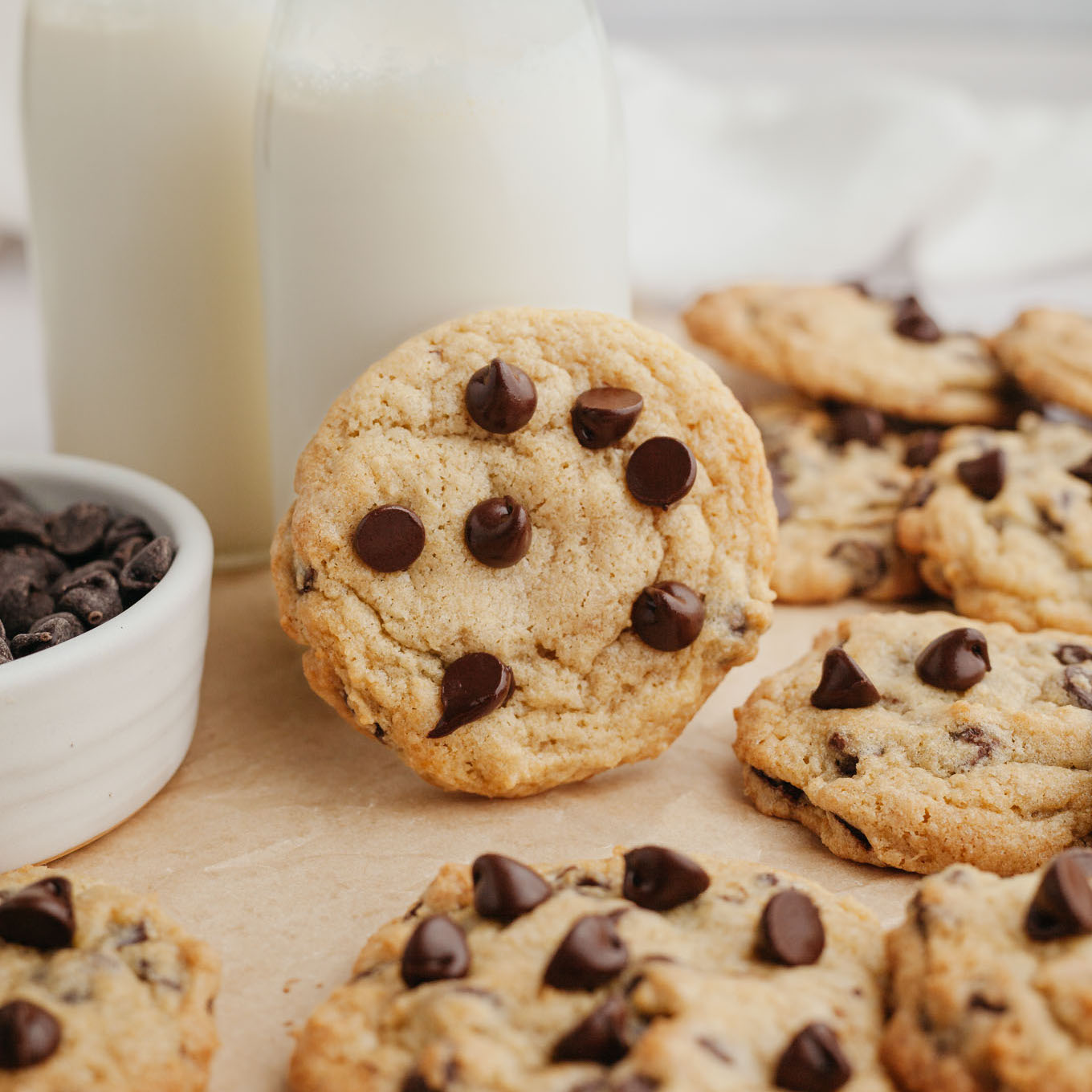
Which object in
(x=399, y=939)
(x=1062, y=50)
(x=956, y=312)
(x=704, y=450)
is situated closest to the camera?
(x=399, y=939)

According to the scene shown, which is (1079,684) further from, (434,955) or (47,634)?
(47,634)

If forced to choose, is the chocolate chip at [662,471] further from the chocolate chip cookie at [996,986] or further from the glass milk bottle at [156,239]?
the glass milk bottle at [156,239]

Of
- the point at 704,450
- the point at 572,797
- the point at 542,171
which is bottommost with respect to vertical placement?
the point at 572,797

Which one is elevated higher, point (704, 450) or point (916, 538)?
point (704, 450)

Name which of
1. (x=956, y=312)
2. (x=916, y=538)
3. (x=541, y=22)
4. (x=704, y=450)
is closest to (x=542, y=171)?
(x=541, y=22)

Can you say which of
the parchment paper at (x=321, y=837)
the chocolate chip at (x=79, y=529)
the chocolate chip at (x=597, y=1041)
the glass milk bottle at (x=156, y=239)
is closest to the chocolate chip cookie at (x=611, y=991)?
the chocolate chip at (x=597, y=1041)

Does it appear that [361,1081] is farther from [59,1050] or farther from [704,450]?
[704,450]

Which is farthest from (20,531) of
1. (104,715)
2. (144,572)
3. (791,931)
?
(791,931)

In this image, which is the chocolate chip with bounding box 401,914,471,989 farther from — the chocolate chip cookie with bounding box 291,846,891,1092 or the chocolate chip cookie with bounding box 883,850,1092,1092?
the chocolate chip cookie with bounding box 883,850,1092,1092

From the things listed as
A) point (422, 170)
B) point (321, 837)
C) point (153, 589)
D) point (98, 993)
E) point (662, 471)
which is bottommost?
point (321, 837)
